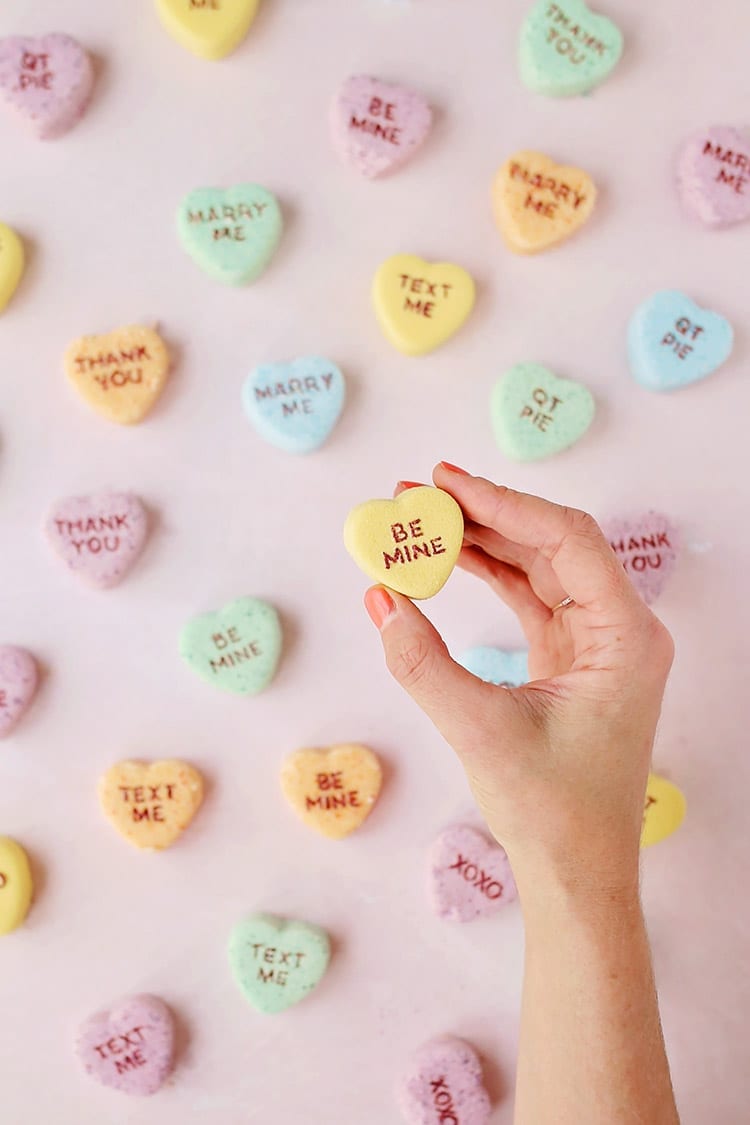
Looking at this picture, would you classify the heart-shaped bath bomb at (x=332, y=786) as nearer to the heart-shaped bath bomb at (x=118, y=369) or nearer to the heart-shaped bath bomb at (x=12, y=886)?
the heart-shaped bath bomb at (x=12, y=886)

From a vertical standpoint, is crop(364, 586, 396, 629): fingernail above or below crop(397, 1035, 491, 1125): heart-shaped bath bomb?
above

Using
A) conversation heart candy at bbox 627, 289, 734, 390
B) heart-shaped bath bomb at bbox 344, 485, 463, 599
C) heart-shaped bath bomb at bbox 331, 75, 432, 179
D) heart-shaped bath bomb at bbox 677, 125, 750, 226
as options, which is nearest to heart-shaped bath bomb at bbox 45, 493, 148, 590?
heart-shaped bath bomb at bbox 344, 485, 463, 599

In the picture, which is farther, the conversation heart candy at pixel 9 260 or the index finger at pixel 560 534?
the conversation heart candy at pixel 9 260

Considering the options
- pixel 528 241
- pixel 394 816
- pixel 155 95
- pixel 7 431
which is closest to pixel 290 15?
pixel 155 95

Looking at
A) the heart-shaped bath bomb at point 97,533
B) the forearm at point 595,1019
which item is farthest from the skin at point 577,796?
the heart-shaped bath bomb at point 97,533

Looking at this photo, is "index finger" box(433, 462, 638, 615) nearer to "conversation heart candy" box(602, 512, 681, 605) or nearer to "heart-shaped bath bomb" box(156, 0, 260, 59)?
"conversation heart candy" box(602, 512, 681, 605)

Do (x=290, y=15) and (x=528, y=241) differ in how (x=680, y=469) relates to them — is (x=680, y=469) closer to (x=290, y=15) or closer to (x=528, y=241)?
(x=528, y=241)
